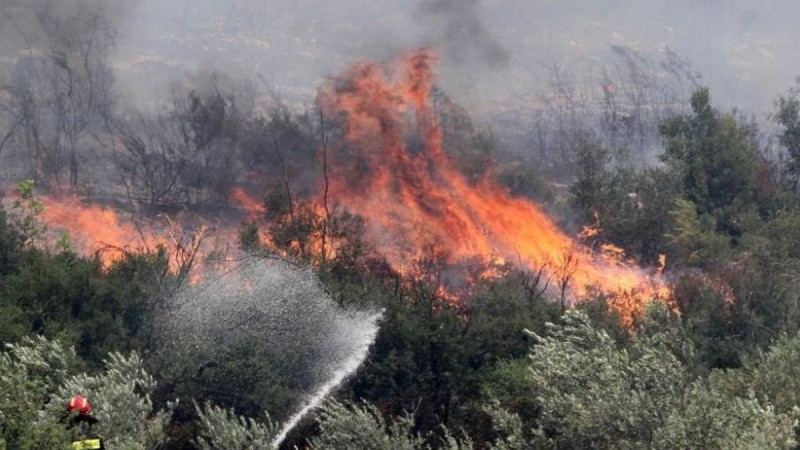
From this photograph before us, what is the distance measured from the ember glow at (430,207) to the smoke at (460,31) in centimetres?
1376

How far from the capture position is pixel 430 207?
52.0m

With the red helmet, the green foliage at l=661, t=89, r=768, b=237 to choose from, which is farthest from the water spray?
the green foliage at l=661, t=89, r=768, b=237

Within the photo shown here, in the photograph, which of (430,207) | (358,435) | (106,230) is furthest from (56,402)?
(106,230)

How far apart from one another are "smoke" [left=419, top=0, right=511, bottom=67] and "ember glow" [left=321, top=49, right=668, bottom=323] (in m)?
13.8

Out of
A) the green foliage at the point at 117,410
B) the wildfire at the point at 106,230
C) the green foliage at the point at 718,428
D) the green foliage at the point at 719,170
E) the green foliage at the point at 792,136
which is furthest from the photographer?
the green foliage at the point at 792,136

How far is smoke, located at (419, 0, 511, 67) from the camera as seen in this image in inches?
2766

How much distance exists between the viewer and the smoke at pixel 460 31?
230 ft

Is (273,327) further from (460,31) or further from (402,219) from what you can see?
(460,31)

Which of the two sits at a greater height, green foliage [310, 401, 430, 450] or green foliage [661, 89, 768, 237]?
green foliage [310, 401, 430, 450]

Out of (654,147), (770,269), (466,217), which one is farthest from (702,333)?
(654,147)

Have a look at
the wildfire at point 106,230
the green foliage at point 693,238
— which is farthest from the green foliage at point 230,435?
the green foliage at point 693,238

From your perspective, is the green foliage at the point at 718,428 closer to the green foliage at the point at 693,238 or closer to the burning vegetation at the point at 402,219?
the burning vegetation at the point at 402,219

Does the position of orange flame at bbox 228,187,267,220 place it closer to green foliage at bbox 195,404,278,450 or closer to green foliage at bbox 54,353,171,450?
green foliage at bbox 54,353,171,450

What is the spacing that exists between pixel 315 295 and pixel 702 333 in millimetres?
15998
